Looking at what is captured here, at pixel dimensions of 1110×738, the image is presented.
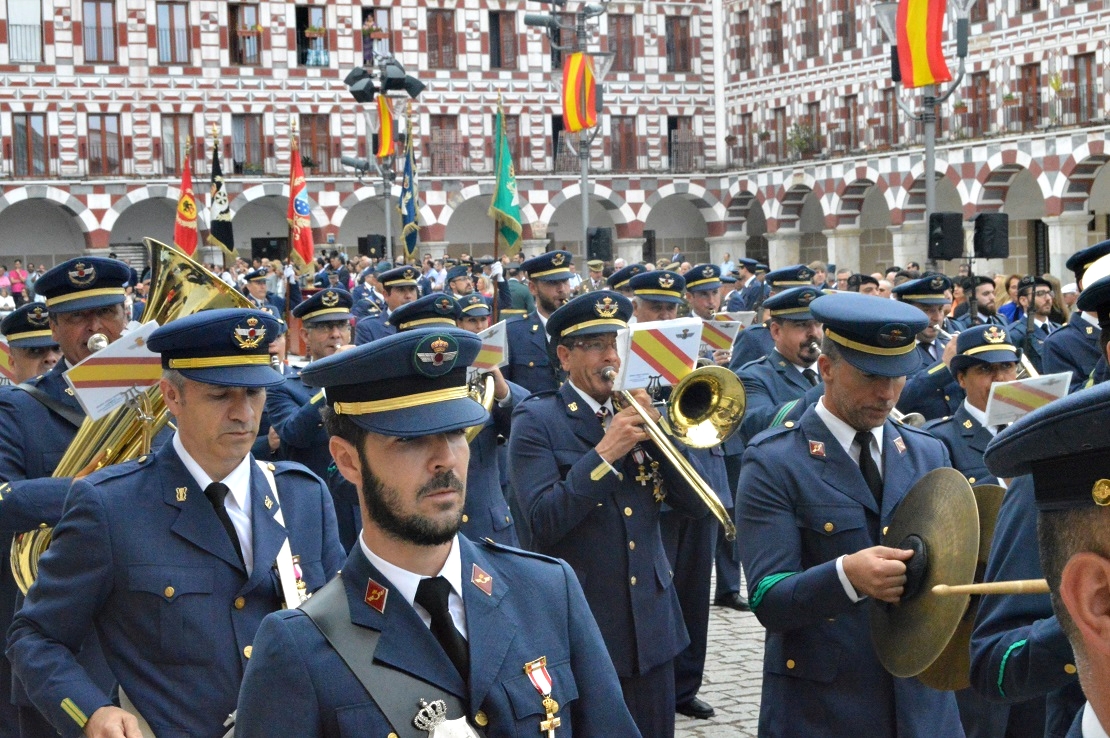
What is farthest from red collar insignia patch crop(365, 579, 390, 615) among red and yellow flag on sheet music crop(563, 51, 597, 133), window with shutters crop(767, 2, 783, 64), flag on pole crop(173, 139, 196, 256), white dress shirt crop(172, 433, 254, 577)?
window with shutters crop(767, 2, 783, 64)

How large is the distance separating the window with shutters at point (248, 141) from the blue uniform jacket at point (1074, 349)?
36.5 meters

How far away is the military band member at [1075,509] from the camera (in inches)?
70.6

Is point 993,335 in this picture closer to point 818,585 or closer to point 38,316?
point 818,585

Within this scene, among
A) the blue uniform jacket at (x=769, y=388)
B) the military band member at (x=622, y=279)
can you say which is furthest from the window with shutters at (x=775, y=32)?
the blue uniform jacket at (x=769, y=388)

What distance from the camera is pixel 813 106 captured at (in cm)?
4400

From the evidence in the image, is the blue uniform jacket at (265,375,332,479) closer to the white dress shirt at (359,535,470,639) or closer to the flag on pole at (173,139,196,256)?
the white dress shirt at (359,535,470,639)

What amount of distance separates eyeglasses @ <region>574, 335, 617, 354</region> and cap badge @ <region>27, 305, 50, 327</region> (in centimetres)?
293

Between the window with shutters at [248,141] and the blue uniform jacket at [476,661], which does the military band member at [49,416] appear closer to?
the blue uniform jacket at [476,661]

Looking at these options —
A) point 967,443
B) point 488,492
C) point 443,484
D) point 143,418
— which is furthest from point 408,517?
point 488,492

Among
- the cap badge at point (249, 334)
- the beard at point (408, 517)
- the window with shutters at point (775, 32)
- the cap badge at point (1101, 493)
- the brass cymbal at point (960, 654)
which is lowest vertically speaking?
the brass cymbal at point (960, 654)

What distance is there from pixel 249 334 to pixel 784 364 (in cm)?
511

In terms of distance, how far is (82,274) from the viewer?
5707 mm

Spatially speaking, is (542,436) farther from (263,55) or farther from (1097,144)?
(263,55)

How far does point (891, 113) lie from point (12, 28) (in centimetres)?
2517
